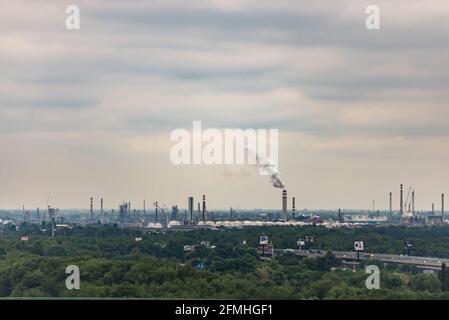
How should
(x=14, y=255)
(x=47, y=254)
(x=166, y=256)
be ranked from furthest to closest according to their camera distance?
(x=166, y=256), (x=47, y=254), (x=14, y=255)

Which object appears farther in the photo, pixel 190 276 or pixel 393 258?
pixel 393 258

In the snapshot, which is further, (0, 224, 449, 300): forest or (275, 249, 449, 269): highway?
(275, 249, 449, 269): highway

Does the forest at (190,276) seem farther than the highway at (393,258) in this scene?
No

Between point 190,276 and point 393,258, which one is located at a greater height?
point 190,276
